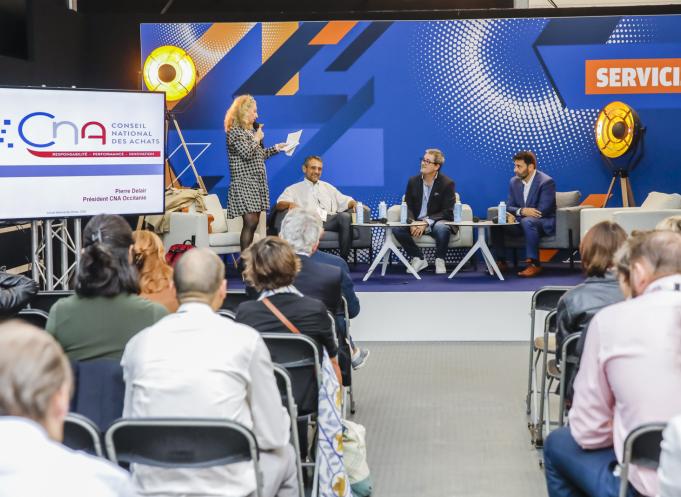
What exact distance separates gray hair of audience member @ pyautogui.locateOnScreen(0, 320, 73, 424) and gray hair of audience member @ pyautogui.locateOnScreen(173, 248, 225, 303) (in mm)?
1463

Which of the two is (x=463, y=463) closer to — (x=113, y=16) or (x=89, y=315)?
(x=89, y=315)

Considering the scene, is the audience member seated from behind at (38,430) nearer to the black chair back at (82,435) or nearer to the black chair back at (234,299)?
the black chair back at (82,435)

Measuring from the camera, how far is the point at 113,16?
11.1 meters

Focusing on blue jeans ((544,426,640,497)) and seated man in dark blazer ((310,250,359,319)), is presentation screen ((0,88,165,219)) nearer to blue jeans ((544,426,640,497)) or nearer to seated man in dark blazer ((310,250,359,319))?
seated man in dark blazer ((310,250,359,319))

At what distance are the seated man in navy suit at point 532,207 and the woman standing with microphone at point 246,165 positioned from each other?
2.38 meters

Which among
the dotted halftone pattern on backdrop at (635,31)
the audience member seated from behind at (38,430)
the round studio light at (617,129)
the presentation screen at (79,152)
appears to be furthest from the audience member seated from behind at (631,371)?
the dotted halftone pattern on backdrop at (635,31)

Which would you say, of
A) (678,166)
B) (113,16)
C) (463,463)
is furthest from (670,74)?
(463,463)

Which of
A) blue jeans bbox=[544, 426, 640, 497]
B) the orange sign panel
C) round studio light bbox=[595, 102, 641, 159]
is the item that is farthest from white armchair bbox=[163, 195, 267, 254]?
blue jeans bbox=[544, 426, 640, 497]

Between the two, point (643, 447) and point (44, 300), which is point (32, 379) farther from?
point (44, 300)

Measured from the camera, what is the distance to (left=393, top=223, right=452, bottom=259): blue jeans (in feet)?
31.2

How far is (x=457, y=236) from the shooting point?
9.88 metres

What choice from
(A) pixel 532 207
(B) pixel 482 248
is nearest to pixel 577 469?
(B) pixel 482 248

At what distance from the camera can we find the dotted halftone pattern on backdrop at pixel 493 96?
1086 cm

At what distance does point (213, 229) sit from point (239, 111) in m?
1.68
